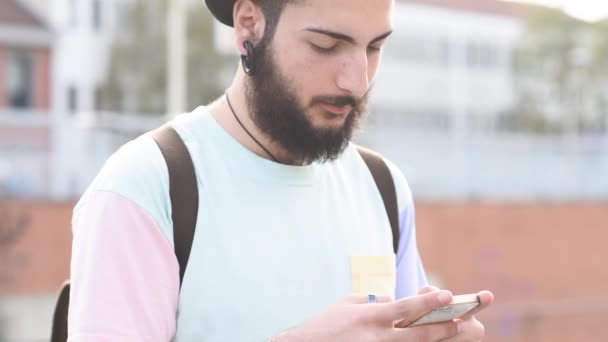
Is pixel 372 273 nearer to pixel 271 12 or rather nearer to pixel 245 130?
pixel 245 130

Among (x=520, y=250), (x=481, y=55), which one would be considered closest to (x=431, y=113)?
(x=481, y=55)

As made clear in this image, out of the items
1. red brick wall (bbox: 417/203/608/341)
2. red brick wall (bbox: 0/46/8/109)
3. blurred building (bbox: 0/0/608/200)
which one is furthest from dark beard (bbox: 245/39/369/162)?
red brick wall (bbox: 0/46/8/109)

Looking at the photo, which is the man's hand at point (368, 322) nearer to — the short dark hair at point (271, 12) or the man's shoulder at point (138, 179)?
the man's shoulder at point (138, 179)

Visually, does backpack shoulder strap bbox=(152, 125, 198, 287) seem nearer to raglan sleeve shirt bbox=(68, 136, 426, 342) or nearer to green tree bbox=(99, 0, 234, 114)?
raglan sleeve shirt bbox=(68, 136, 426, 342)

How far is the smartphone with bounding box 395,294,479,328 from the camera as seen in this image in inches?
63.2

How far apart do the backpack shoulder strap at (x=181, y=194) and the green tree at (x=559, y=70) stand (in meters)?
33.2

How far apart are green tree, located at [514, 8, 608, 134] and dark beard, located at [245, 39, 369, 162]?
3299 centimetres

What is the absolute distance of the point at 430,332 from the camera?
1.65 meters

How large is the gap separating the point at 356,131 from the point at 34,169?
1301 centimetres

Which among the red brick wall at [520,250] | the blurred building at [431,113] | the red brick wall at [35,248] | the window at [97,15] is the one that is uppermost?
the window at [97,15]

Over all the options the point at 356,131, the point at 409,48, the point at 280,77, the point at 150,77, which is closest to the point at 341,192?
the point at 356,131

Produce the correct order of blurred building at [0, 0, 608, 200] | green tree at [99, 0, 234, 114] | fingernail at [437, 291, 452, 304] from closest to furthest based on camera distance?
fingernail at [437, 291, 452, 304]
blurred building at [0, 0, 608, 200]
green tree at [99, 0, 234, 114]

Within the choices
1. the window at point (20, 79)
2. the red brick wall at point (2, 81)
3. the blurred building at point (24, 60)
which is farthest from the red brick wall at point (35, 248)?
the window at point (20, 79)

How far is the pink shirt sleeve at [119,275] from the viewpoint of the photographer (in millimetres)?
1606
